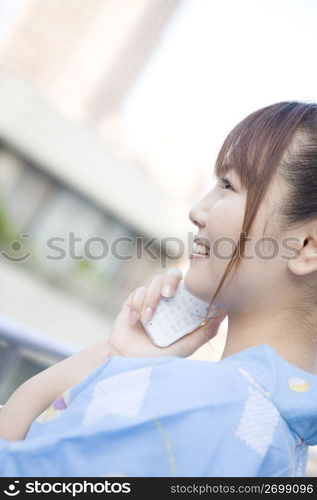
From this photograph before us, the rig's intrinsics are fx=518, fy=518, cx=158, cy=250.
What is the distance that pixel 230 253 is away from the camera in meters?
1.00

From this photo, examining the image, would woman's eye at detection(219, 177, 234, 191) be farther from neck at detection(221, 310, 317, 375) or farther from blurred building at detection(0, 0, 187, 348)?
blurred building at detection(0, 0, 187, 348)

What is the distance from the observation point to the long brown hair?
0.98m

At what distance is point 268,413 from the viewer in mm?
795

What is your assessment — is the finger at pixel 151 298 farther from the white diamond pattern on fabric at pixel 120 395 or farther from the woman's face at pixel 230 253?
the white diamond pattern on fabric at pixel 120 395

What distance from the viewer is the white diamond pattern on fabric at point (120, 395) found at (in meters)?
0.74

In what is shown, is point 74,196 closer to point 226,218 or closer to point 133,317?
point 133,317

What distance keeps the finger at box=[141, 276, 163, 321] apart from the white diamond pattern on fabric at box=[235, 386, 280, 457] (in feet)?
1.31

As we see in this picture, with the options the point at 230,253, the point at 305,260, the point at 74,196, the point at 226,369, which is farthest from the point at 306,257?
the point at 74,196

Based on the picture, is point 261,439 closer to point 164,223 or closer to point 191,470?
point 191,470

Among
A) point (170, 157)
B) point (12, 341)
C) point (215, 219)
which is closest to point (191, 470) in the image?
point (215, 219)

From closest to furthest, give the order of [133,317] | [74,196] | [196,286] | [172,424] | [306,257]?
[172,424] → [306,257] → [196,286] → [133,317] → [74,196]

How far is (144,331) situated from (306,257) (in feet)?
1.31

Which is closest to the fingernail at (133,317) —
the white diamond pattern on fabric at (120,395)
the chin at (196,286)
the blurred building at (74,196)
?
the chin at (196,286)
